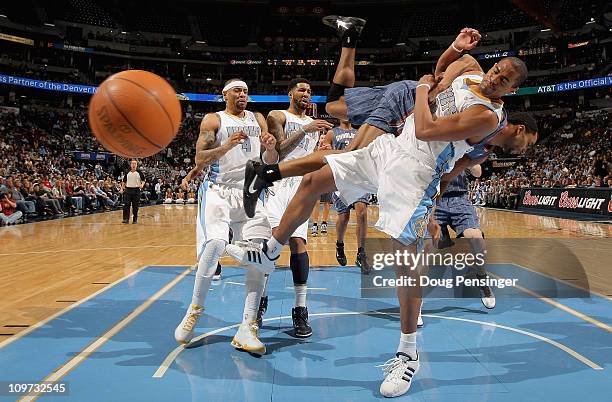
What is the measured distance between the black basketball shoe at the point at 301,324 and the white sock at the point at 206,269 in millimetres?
766

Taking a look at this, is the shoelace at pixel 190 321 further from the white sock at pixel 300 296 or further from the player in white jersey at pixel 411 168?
the white sock at pixel 300 296

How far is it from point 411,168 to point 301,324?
65.6 inches

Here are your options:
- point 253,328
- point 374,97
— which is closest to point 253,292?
point 253,328

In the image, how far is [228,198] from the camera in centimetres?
425

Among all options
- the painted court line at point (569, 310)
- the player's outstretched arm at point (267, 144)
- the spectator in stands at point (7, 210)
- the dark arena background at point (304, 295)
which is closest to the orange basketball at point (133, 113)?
the dark arena background at point (304, 295)

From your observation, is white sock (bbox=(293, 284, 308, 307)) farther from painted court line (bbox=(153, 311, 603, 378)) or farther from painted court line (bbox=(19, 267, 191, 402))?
painted court line (bbox=(19, 267, 191, 402))

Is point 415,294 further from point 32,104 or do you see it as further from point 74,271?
Result: point 32,104

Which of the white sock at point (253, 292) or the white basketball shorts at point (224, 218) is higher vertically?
the white basketball shorts at point (224, 218)

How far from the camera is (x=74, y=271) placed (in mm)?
6895

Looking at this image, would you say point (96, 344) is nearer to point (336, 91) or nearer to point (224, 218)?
point (224, 218)

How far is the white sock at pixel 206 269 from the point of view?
3922mm

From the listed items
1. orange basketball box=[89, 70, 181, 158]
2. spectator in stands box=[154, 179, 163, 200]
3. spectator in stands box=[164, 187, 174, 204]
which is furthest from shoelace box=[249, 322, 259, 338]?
spectator in stands box=[154, 179, 163, 200]

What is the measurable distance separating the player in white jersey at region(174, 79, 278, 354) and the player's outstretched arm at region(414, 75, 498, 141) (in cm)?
144

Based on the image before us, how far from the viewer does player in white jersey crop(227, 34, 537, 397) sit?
3037 mm
